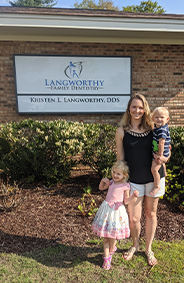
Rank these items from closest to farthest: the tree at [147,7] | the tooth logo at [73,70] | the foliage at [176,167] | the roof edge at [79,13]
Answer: the foliage at [176,167] < the roof edge at [79,13] < the tooth logo at [73,70] < the tree at [147,7]

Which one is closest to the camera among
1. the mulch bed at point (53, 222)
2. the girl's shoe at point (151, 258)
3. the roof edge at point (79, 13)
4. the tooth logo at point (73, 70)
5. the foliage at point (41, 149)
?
the girl's shoe at point (151, 258)

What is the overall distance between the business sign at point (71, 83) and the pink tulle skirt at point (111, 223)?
167 inches

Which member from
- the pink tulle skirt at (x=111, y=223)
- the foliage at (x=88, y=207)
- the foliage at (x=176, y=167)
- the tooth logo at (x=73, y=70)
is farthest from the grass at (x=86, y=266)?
the tooth logo at (x=73, y=70)

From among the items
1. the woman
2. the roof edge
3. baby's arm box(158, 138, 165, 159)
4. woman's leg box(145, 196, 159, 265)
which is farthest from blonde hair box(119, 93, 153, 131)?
the roof edge

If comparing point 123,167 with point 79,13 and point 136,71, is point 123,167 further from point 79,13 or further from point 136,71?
point 79,13

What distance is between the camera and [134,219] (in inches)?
104

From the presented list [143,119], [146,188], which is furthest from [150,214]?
[143,119]

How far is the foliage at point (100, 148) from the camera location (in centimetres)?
453

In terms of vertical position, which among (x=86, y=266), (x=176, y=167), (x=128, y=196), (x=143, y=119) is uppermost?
(x=143, y=119)

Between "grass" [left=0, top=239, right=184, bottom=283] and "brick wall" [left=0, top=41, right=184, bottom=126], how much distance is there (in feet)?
13.4

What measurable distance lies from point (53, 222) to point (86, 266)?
1.04 m

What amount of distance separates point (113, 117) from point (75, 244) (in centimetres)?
416

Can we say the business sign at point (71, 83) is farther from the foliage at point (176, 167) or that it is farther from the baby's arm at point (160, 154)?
the baby's arm at point (160, 154)

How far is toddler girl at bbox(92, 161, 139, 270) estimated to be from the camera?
2430mm
